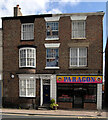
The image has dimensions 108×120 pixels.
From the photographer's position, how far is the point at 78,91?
49.4 feet

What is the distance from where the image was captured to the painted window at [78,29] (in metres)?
15.3

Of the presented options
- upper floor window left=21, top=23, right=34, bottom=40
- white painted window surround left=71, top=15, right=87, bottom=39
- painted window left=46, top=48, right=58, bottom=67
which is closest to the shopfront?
painted window left=46, top=48, right=58, bottom=67

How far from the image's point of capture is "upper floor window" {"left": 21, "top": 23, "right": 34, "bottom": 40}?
1616 centimetres

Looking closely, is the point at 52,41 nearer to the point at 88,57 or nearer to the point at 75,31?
the point at 75,31

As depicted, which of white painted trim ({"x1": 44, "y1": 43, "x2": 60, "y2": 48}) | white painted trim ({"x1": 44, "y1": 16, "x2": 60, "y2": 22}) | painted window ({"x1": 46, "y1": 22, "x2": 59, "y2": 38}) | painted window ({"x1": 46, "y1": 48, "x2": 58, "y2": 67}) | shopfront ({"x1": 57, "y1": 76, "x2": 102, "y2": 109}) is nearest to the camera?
shopfront ({"x1": 57, "y1": 76, "x2": 102, "y2": 109})

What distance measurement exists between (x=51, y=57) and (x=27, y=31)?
4.42 m

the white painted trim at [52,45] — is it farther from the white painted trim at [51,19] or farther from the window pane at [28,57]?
the white painted trim at [51,19]

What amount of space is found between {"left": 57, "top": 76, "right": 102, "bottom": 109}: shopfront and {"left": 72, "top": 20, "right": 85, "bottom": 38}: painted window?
4.87 metres

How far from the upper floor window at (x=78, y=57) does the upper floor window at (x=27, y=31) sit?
5278 millimetres

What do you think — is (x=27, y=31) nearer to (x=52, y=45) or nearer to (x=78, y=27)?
(x=52, y=45)

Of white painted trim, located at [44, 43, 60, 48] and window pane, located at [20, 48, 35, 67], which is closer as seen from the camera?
white painted trim, located at [44, 43, 60, 48]

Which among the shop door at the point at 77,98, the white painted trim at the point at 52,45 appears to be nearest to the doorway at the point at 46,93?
the shop door at the point at 77,98

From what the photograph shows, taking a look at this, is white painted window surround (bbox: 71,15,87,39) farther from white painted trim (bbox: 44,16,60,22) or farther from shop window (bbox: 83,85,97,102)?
shop window (bbox: 83,85,97,102)

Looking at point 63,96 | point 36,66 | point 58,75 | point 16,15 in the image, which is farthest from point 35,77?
point 16,15
